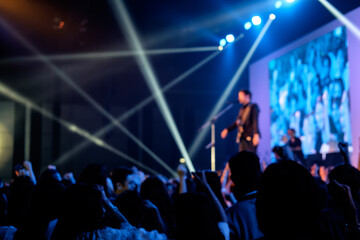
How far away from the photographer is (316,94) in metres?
9.05

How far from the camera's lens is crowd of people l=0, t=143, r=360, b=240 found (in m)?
1.26

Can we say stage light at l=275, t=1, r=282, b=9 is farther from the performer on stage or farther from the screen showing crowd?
the performer on stage

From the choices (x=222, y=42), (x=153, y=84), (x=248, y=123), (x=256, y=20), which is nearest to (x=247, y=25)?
(x=256, y=20)

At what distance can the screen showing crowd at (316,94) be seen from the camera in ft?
27.7

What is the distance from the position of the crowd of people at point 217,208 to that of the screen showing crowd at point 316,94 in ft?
17.4

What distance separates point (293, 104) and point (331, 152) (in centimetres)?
171

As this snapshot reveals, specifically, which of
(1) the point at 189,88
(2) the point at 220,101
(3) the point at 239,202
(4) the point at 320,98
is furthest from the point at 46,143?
(3) the point at 239,202

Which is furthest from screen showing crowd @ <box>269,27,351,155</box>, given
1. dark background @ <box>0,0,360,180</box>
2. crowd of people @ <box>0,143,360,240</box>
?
crowd of people @ <box>0,143,360,240</box>

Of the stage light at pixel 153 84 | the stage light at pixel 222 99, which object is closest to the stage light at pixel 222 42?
the stage light at pixel 222 99

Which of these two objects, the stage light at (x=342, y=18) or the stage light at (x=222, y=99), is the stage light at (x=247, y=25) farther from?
the stage light at (x=222, y=99)

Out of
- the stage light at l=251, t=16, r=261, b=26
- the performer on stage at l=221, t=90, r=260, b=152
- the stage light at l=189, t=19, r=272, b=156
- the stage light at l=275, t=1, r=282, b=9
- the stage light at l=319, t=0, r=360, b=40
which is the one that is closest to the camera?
the performer on stage at l=221, t=90, r=260, b=152

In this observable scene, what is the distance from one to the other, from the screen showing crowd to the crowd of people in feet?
17.4

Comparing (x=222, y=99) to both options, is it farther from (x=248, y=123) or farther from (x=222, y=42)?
(x=248, y=123)

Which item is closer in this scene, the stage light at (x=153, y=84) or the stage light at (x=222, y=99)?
the stage light at (x=153, y=84)
